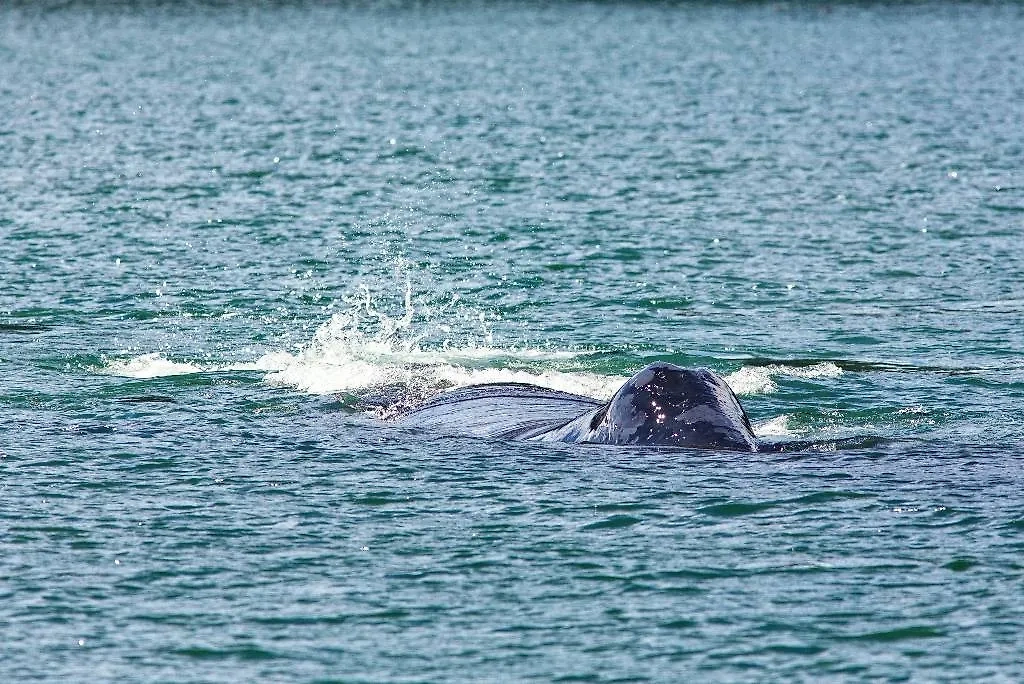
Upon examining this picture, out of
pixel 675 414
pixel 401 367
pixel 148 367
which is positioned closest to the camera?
pixel 675 414

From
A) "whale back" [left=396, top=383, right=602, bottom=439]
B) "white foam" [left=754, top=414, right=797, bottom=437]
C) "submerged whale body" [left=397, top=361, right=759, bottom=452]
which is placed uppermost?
"submerged whale body" [left=397, top=361, right=759, bottom=452]

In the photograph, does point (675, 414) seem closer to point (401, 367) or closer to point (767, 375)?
point (767, 375)

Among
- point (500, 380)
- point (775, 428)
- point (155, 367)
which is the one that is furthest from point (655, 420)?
point (155, 367)

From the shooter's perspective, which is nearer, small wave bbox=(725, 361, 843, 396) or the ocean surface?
the ocean surface

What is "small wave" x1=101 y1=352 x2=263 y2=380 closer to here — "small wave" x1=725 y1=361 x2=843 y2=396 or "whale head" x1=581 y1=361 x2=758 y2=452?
"small wave" x1=725 y1=361 x2=843 y2=396

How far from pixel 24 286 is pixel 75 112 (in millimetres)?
31780

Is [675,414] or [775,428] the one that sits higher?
[675,414]

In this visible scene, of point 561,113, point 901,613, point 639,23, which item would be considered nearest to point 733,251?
point 901,613

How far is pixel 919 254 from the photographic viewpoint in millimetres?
39156

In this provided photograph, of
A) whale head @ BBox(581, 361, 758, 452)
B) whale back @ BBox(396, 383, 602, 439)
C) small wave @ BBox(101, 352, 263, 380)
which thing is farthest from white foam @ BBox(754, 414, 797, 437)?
small wave @ BBox(101, 352, 263, 380)

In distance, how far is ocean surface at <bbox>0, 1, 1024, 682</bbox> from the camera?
1667cm

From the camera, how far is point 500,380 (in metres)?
27.6

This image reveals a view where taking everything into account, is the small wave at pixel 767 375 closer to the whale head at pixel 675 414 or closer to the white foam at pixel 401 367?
the white foam at pixel 401 367

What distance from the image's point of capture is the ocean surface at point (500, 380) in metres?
16.7
